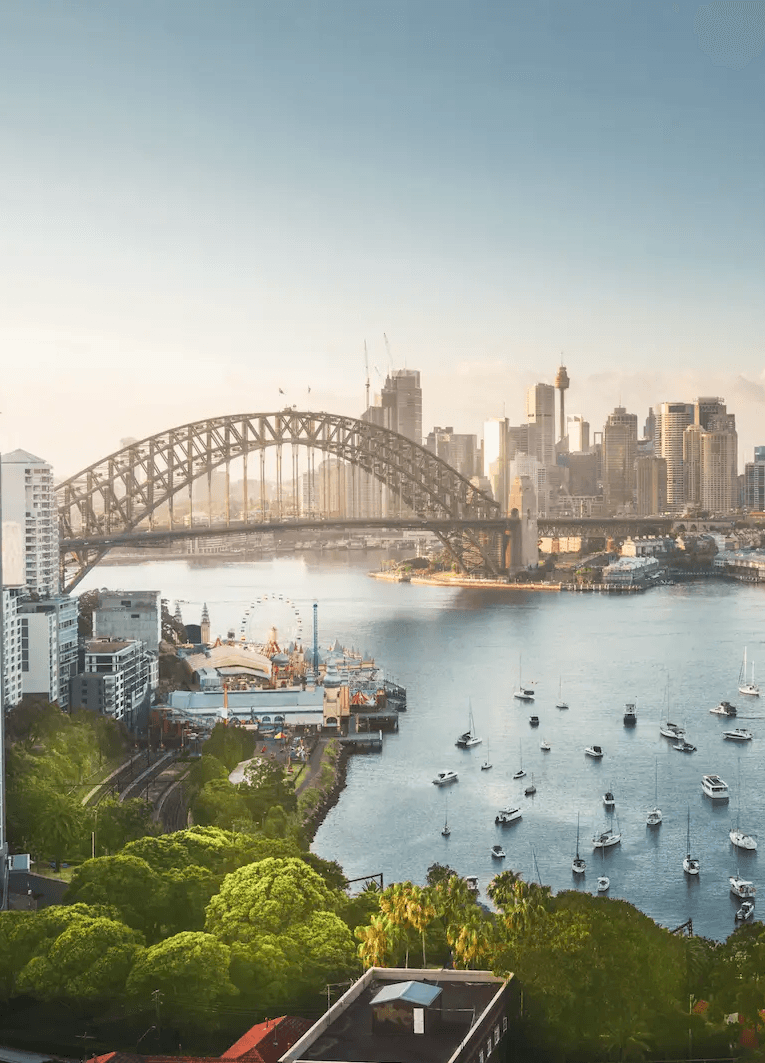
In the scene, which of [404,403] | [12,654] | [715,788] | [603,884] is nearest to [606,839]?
[603,884]

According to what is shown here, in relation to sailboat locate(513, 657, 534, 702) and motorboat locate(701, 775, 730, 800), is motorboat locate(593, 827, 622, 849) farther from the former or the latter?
sailboat locate(513, 657, 534, 702)

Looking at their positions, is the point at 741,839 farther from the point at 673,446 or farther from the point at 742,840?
the point at 673,446

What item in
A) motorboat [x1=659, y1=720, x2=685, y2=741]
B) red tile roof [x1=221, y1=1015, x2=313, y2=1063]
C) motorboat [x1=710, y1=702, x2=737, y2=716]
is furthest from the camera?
motorboat [x1=710, y1=702, x2=737, y2=716]

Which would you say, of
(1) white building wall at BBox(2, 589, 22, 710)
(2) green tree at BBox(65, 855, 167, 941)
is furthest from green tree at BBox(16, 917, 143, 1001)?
(1) white building wall at BBox(2, 589, 22, 710)

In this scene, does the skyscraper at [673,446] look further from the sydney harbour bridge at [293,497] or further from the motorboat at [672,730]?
the motorboat at [672,730]

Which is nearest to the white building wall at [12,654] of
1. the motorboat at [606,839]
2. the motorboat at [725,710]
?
the motorboat at [606,839]
